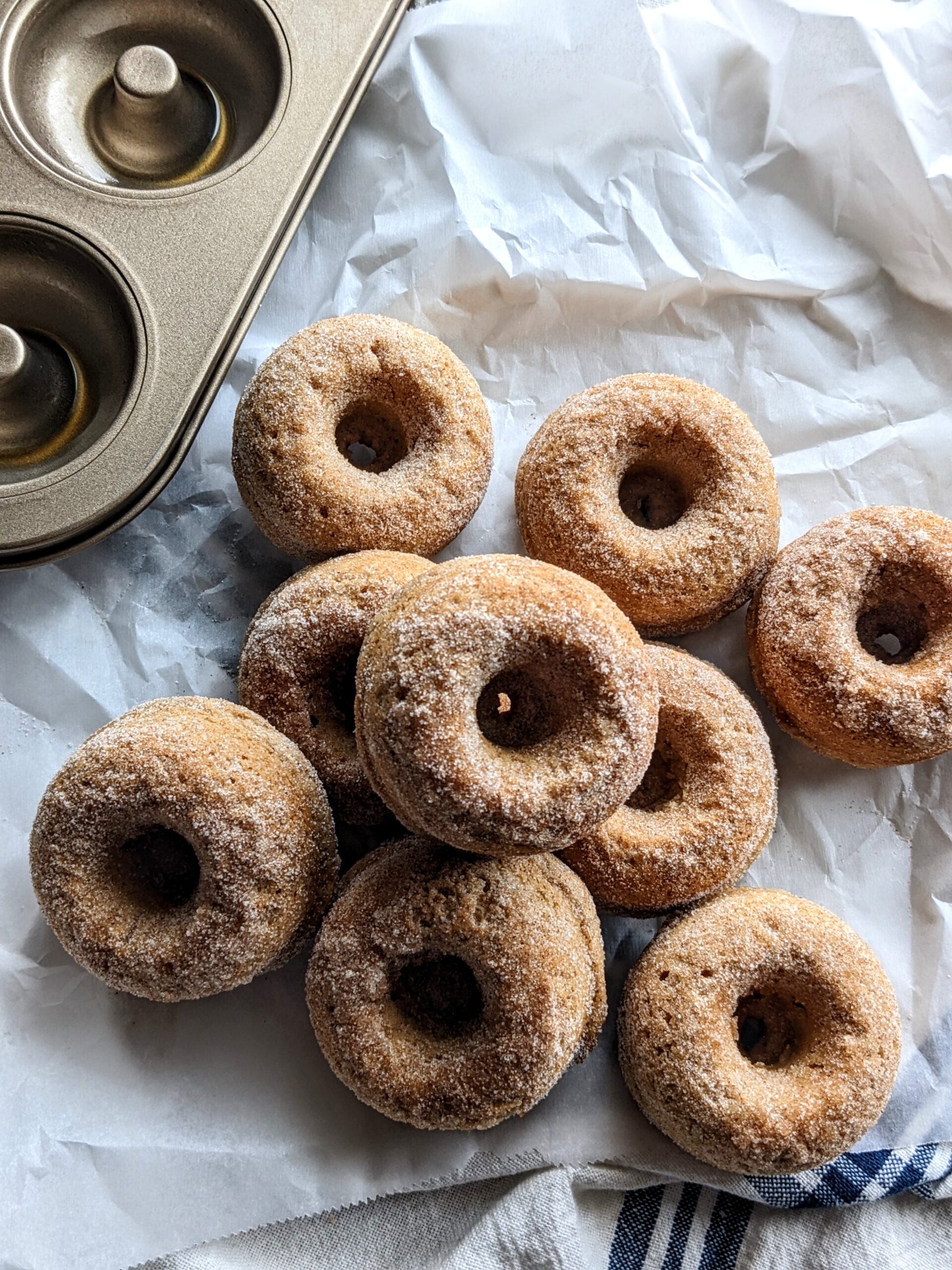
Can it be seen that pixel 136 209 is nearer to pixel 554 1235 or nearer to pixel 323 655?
pixel 323 655

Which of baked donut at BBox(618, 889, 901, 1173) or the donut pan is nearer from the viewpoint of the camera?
baked donut at BBox(618, 889, 901, 1173)

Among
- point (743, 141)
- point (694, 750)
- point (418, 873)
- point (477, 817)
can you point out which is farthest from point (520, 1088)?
point (743, 141)

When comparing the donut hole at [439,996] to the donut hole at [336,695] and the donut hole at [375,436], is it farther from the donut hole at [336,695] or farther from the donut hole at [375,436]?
the donut hole at [375,436]

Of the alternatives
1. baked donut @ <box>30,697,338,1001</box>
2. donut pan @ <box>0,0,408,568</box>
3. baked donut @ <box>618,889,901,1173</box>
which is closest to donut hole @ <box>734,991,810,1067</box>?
baked donut @ <box>618,889,901,1173</box>

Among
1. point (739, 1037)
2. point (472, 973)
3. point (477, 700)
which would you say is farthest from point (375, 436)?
point (739, 1037)

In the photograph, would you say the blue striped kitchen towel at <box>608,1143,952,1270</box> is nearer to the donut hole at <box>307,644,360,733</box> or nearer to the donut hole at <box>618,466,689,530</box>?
the donut hole at <box>307,644,360,733</box>

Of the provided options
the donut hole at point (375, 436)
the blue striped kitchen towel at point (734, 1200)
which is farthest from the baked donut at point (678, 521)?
the blue striped kitchen towel at point (734, 1200)

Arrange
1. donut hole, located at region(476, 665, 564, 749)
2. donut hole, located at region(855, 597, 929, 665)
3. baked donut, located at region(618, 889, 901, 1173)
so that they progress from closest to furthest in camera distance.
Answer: donut hole, located at region(476, 665, 564, 749) < baked donut, located at region(618, 889, 901, 1173) < donut hole, located at region(855, 597, 929, 665)
